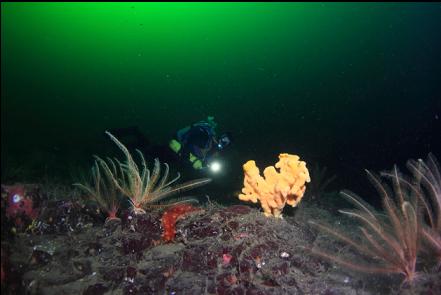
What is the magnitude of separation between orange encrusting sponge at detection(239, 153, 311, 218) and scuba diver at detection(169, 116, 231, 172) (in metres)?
2.33

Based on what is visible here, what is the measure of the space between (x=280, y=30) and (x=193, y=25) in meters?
33.9

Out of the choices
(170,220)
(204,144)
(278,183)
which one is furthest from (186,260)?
(204,144)

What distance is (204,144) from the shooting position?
24.5 ft

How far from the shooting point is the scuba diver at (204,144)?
292 inches

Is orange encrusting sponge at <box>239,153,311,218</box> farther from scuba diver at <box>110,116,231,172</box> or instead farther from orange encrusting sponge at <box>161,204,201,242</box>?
scuba diver at <box>110,116,231,172</box>

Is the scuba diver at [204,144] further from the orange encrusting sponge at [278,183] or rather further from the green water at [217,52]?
the green water at [217,52]

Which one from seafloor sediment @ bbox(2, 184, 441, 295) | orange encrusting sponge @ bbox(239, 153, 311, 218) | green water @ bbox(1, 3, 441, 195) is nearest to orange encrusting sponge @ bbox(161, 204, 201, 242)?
seafloor sediment @ bbox(2, 184, 441, 295)

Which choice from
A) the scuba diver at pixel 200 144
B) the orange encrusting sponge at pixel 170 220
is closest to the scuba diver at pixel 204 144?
the scuba diver at pixel 200 144

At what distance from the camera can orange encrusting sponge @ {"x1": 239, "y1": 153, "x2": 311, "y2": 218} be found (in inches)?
190

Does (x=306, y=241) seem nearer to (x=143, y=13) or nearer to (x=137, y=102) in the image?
(x=137, y=102)

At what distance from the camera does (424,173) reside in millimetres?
4637

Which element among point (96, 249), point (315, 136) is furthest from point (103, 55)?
point (96, 249)

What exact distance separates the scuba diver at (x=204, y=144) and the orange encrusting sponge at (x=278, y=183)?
2325mm

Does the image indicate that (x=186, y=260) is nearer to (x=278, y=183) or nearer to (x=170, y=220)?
(x=170, y=220)
